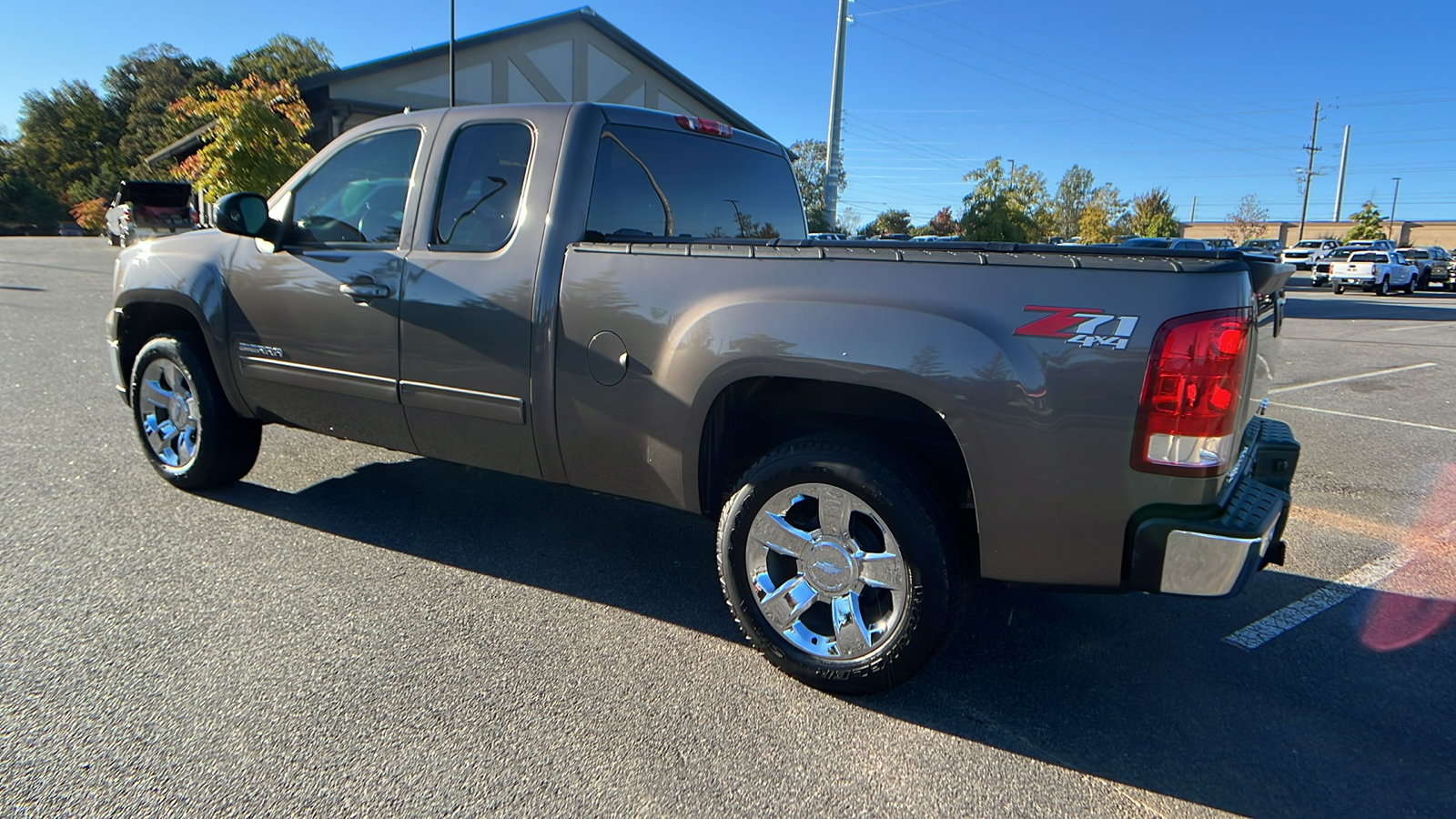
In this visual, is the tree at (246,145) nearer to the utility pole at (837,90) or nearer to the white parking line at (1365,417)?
the utility pole at (837,90)

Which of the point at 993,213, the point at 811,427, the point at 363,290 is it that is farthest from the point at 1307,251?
the point at 363,290

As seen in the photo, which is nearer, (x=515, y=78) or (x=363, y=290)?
(x=363, y=290)

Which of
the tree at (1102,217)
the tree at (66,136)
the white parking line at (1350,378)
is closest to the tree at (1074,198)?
the tree at (1102,217)

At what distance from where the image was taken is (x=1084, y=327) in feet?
7.90

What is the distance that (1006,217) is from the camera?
26766 mm

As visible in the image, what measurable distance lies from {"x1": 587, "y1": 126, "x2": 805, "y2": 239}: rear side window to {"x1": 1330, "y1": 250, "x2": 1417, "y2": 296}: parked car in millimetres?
35116

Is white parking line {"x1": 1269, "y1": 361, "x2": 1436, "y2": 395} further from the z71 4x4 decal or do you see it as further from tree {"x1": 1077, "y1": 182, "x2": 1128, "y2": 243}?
tree {"x1": 1077, "y1": 182, "x2": 1128, "y2": 243}

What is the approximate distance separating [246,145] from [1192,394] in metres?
16.8

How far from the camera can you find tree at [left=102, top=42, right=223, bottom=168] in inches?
2335

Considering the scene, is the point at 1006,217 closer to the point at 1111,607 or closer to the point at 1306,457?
the point at 1306,457

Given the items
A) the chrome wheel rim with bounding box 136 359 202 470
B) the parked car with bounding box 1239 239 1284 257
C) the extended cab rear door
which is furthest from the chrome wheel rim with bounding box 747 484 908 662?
the chrome wheel rim with bounding box 136 359 202 470

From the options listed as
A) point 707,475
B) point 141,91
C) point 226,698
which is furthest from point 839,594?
point 141,91

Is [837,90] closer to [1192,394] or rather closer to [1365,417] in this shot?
[1365,417]

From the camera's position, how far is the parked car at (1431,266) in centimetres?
3444
